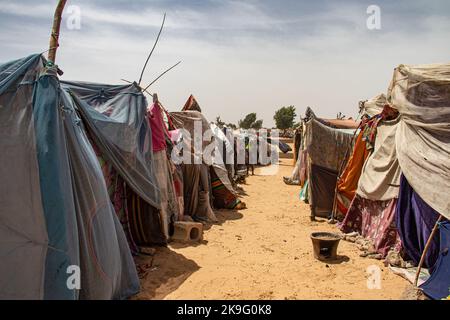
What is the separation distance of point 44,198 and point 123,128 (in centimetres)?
218

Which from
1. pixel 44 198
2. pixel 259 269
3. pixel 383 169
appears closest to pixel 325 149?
pixel 383 169

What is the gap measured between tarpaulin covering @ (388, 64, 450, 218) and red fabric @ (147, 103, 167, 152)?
4291 mm

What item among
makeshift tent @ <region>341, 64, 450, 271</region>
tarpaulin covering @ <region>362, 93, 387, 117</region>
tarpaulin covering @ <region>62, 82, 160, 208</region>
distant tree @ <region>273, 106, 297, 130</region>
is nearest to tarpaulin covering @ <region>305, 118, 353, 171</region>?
tarpaulin covering @ <region>362, 93, 387, 117</region>

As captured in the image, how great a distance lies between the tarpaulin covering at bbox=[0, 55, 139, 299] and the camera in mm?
3260

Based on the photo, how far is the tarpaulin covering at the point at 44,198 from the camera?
326cm

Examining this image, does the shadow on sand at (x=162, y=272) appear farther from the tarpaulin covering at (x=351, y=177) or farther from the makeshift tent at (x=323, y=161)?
the makeshift tent at (x=323, y=161)

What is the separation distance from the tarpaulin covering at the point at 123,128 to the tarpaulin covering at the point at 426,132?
4.25 metres

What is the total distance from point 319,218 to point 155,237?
14.9ft

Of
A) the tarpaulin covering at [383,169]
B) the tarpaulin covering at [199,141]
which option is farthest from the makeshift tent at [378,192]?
the tarpaulin covering at [199,141]

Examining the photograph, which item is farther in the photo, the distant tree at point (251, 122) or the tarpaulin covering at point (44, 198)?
the distant tree at point (251, 122)

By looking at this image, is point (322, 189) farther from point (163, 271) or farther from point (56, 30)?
point (56, 30)

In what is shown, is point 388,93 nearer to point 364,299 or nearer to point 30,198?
point 364,299

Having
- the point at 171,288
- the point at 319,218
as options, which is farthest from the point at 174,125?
the point at 171,288

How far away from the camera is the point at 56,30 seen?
452 cm
